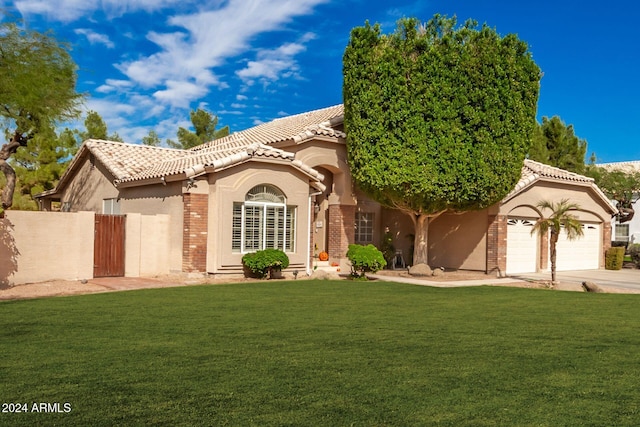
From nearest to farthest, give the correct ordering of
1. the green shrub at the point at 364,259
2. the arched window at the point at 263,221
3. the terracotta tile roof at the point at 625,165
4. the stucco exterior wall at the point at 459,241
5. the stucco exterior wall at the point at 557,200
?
the arched window at the point at 263,221 → the green shrub at the point at 364,259 → the stucco exterior wall at the point at 459,241 → the stucco exterior wall at the point at 557,200 → the terracotta tile roof at the point at 625,165

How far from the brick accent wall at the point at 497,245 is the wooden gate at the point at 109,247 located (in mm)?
13836

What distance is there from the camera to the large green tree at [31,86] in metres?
14.8

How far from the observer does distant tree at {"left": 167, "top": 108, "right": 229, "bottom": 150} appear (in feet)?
140

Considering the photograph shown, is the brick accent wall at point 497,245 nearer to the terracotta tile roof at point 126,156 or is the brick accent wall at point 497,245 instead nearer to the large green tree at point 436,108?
the large green tree at point 436,108

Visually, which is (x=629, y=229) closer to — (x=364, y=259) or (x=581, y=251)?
(x=581, y=251)

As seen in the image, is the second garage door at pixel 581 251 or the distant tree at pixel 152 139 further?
the distant tree at pixel 152 139

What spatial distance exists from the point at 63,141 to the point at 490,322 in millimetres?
26482

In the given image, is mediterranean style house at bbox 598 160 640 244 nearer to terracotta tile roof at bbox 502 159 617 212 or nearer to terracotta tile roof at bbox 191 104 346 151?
terracotta tile roof at bbox 502 159 617 212

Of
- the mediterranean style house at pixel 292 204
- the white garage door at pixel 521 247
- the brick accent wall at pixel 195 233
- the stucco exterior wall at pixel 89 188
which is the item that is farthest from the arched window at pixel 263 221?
the white garage door at pixel 521 247

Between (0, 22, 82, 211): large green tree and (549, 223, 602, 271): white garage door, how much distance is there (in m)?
21.3

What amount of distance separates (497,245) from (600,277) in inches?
191

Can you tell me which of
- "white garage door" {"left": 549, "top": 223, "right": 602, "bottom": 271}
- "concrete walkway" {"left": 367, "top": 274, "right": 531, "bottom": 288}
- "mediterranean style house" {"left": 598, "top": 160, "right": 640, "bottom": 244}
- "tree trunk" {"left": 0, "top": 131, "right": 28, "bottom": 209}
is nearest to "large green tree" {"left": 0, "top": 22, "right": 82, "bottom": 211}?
"tree trunk" {"left": 0, "top": 131, "right": 28, "bottom": 209}

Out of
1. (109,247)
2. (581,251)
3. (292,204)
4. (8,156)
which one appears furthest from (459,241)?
(8,156)

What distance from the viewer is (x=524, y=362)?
7578 millimetres
